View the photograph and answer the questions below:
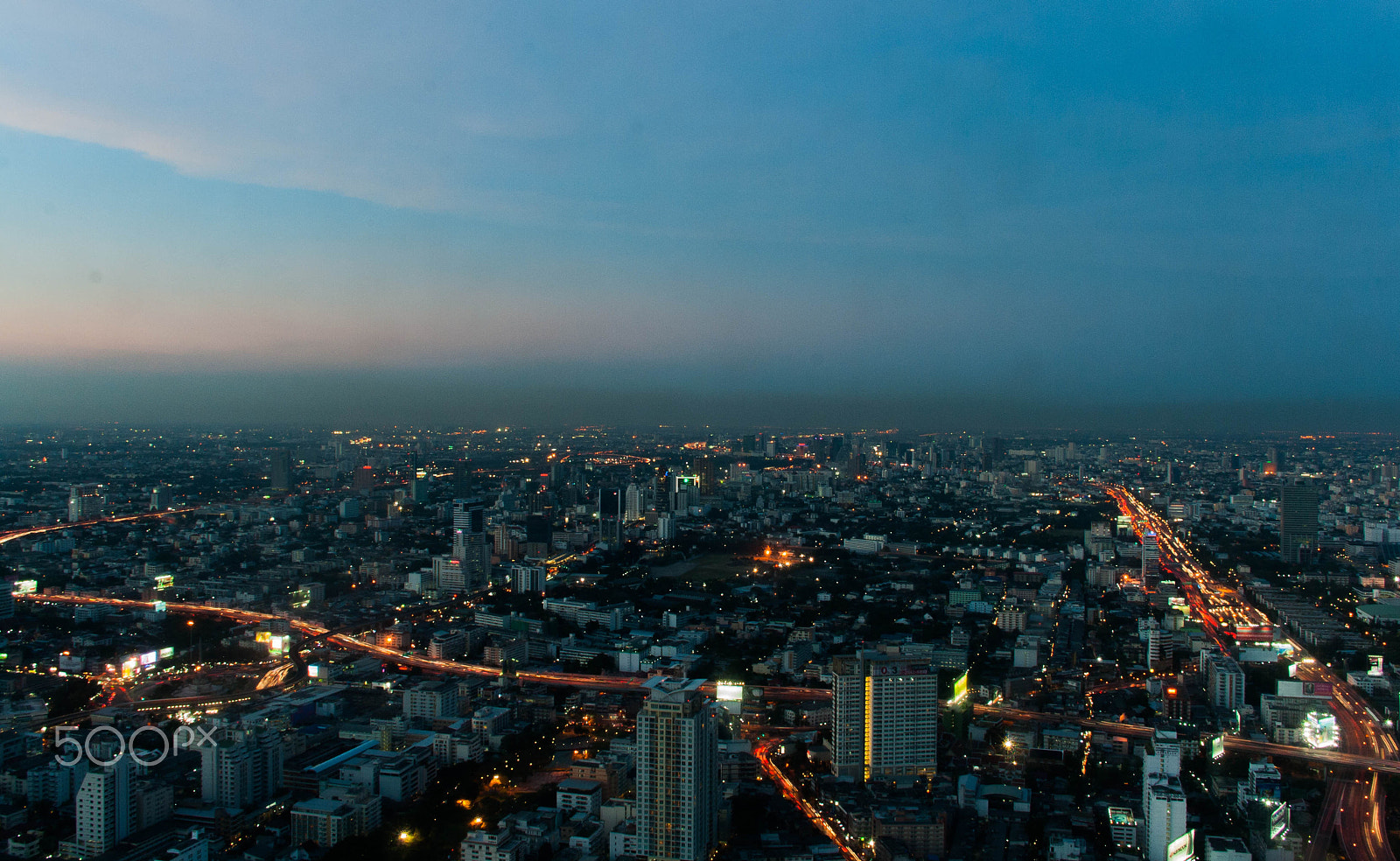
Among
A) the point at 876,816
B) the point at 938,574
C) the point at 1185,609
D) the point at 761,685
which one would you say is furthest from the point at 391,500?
the point at 876,816

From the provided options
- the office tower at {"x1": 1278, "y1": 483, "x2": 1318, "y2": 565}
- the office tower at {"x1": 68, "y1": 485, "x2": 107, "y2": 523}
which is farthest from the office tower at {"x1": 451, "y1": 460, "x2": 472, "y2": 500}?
the office tower at {"x1": 1278, "y1": 483, "x2": 1318, "y2": 565}

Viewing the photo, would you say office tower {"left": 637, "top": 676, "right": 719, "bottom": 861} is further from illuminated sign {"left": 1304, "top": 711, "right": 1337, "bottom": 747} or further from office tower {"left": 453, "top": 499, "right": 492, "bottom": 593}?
office tower {"left": 453, "top": 499, "right": 492, "bottom": 593}

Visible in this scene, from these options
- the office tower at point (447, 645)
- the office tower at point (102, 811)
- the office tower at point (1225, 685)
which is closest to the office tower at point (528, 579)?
the office tower at point (447, 645)

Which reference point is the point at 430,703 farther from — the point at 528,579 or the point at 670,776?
the point at 528,579

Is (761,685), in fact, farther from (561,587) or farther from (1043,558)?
(1043,558)

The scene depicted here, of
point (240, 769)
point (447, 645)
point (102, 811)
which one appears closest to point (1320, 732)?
point (240, 769)

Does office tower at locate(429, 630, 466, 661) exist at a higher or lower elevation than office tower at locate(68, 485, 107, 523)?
lower

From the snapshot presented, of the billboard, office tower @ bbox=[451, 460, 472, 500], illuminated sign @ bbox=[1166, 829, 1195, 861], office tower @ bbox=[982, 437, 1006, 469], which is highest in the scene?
office tower @ bbox=[982, 437, 1006, 469]
